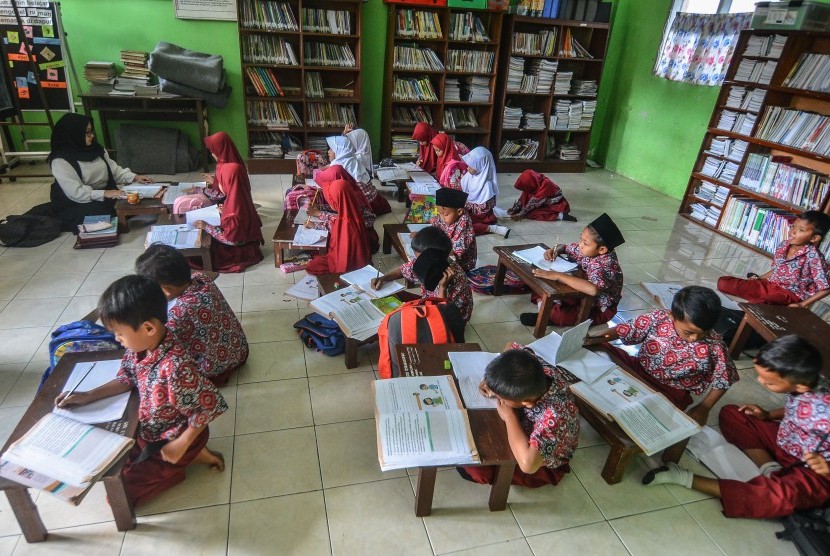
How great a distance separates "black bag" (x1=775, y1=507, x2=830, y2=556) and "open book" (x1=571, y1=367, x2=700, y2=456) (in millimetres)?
507

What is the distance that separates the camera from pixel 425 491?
199 centimetres

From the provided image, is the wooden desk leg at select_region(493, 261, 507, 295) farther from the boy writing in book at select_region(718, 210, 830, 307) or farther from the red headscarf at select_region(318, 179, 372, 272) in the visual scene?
the boy writing in book at select_region(718, 210, 830, 307)

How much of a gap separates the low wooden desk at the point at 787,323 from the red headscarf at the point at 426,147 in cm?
372

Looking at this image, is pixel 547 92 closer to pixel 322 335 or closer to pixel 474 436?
pixel 322 335

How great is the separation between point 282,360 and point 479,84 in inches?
204

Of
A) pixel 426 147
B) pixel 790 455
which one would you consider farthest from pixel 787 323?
pixel 426 147

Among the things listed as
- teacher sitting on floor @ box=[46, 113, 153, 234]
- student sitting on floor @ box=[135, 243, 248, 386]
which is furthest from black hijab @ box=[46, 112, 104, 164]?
student sitting on floor @ box=[135, 243, 248, 386]

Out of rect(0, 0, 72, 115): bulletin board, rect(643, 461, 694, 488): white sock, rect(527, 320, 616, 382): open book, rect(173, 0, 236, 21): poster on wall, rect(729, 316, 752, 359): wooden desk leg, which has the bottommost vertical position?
rect(643, 461, 694, 488): white sock

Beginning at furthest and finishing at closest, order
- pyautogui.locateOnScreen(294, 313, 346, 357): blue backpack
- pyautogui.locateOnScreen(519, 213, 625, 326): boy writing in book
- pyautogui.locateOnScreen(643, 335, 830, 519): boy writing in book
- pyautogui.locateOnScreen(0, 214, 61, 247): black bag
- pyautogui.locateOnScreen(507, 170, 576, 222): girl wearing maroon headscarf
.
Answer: pyautogui.locateOnScreen(507, 170, 576, 222): girl wearing maroon headscarf → pyautogui.locateOnScreen(0, 214, 61, 247): black bag → pyautogui.locateOnScreen(519, 213, 625, 326): boy writing in book → pyautogui.locateOnScreen(294, 313, 346, 357): blue backpack → pyautogui.locateOnScreen(643, 335, 830, 519): boy writing in book

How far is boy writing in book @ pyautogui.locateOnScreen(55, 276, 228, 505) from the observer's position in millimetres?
1692

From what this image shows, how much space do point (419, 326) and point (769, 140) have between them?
4.55m

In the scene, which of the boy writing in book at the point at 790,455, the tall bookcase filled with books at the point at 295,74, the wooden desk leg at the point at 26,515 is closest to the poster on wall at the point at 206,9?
the tall bookcase filled with books at the point at 295,74

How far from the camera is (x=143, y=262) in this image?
230 centimetres

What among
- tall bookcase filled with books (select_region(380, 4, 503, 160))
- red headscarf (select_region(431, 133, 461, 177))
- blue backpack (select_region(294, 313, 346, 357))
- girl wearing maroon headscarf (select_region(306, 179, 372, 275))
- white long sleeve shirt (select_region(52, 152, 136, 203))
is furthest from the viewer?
tall bookcase filled with books (select_region(380, 4, 503, 160))
